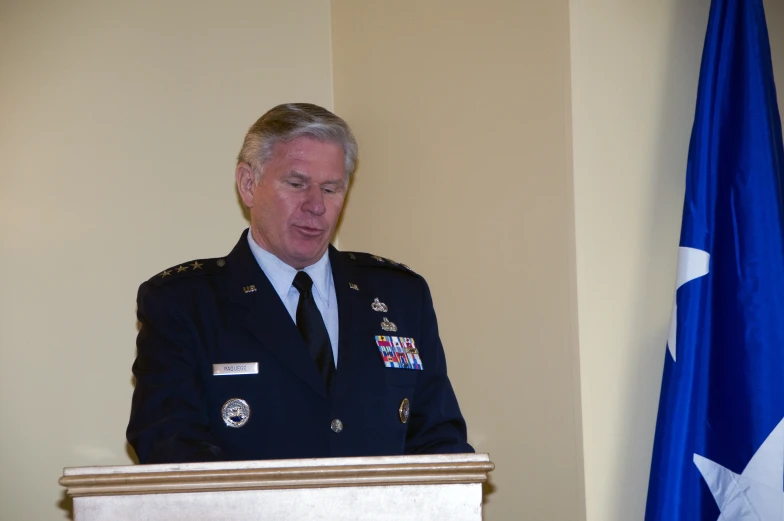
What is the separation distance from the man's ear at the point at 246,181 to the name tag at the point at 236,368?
0.50 m

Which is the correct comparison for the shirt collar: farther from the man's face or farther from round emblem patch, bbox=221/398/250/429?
round emblem patch, bbox=221/398/250/429

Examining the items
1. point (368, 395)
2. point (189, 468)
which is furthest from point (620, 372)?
point (189, 468)

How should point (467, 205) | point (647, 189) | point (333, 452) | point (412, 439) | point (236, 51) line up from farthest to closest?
point (236, 51), point (467, 205), point (647, 189), point (412, 439), point (333, 452)

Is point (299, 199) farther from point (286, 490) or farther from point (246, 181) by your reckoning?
point (286, 490)

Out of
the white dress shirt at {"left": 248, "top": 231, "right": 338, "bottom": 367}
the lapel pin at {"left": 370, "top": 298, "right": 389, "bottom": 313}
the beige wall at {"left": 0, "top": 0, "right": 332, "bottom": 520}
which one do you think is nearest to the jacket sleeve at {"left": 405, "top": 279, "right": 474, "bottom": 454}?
the lapel pin at {"left": 370, "top": 298, "right": 389, "bottom": 313}

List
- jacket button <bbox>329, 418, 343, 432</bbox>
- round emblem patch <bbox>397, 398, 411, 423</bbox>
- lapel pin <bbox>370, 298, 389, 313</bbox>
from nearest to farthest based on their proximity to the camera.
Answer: jacket button <bbox>329, 418, 343, 432</bbox>
round emblem patch <bbox>397, 398, 411, 423</bbox>
lapel pin <bbox>370, 298, 389, 313</bbox>

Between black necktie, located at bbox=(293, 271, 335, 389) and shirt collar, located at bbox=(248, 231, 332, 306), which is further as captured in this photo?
shirt collar, located at bbox=(248, 231, 332, 306)

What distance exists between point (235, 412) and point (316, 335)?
285 millimetres

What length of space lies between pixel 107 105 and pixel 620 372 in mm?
1840

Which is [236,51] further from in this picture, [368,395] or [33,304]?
[368,395]

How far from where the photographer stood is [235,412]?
2.26 m

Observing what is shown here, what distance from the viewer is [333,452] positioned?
2.29 meters

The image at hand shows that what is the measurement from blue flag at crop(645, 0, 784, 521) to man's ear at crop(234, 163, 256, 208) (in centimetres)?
118

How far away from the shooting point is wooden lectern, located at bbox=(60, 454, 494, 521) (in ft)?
4.56
